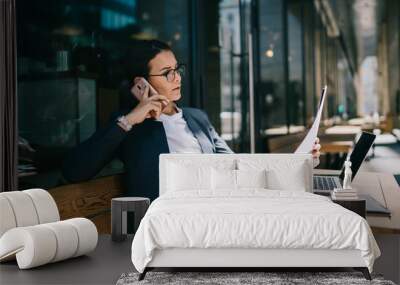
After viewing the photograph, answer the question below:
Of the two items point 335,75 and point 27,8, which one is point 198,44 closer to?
point 335,75

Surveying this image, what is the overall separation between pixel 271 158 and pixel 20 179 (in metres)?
2.27

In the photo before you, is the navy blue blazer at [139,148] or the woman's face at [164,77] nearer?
the navy blue blazer at [139,148]

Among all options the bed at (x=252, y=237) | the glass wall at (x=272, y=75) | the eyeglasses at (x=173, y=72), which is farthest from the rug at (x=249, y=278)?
the eyeglasses at (x=173, y=72)

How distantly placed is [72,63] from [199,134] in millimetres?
1583

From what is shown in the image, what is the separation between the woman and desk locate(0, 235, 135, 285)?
65.5 inches

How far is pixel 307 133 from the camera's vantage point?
692cm

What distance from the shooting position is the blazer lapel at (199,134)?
23.4ft

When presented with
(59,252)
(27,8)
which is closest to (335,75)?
(27,8)

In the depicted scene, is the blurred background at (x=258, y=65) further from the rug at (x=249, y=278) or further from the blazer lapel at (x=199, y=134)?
the rug at (x=249, y=278)

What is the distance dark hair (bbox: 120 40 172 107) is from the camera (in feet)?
22.8

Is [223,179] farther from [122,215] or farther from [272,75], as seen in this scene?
[272,75]

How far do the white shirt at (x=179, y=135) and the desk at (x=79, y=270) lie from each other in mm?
1953

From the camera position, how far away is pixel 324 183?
620cm

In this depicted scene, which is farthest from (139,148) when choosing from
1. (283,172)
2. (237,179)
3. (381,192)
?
(381,192)
